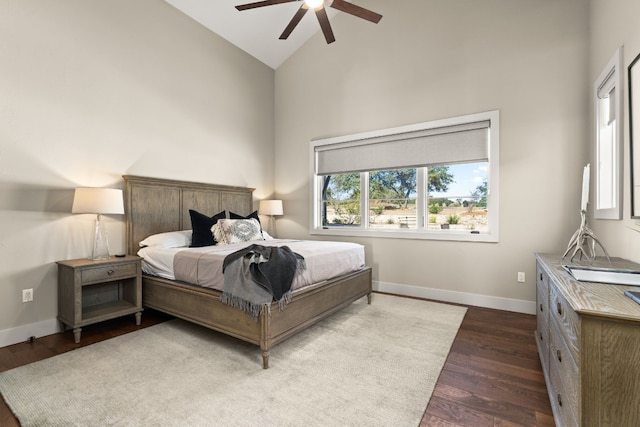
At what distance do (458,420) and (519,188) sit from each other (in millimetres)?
2653

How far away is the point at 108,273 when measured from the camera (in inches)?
113

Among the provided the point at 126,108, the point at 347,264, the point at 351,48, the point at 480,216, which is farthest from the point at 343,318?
the point at 351,48

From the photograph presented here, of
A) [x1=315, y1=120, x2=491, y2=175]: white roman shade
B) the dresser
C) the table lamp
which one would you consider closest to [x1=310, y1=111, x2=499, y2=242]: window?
[x1=315, y1=120, x2=491, y2=175]: white roman shade

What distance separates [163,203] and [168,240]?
596 millimetres

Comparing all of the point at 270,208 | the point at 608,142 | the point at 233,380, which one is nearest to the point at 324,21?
the point at 608,142

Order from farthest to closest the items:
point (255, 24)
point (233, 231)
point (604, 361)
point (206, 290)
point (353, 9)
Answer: point (255, 24) → point (233, 231) → point (353, 9) → point (206, 290) → point (604, 361)

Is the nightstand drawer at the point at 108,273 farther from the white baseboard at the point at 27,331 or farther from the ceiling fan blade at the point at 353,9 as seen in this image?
the ceiling fan blade at the point at 353,9

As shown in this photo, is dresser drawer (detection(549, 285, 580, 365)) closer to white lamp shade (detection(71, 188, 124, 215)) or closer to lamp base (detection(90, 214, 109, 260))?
white lamp shade (detection(71, 188, 124, 215))

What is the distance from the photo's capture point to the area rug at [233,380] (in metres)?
1.68

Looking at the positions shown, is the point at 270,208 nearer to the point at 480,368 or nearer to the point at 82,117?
the point at 82,117

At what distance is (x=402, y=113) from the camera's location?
4.12 metres

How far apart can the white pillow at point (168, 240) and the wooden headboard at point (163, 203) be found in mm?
156

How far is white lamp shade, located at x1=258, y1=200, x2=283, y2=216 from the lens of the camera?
4.95 metres

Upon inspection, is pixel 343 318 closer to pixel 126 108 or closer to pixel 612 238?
pixel 612 238
